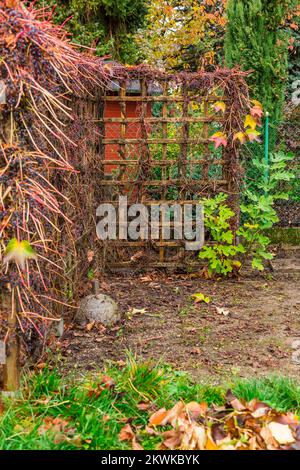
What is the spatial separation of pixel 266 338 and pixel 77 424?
2201mm

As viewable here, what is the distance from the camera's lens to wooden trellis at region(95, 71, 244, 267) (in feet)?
22.1

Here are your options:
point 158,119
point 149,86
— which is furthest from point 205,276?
point 149,86

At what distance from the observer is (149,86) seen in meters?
7.02

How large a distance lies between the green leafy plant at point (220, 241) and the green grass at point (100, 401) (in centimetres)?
321

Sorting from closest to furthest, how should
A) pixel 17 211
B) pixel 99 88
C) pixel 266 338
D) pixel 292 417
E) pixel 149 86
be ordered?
pixel 292 417, pixel 17 211, pixel 266 338, pixel 99 88, pixel 149 86

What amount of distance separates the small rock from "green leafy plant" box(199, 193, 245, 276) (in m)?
1.94

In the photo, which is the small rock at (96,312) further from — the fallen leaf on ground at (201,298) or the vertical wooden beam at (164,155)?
the vertical wooden beam at (164,155)

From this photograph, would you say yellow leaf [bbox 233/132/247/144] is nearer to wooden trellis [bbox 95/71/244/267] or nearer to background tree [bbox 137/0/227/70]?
wooden trellis [bbox 95/71/244/267]

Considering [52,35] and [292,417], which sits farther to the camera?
[52,35]

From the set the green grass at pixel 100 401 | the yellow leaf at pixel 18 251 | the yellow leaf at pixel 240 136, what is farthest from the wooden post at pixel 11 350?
the yellow leaf at pixel 240 136

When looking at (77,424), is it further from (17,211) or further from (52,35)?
(52,35)

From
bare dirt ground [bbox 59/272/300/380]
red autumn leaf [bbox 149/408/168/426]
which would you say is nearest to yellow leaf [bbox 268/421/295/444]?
red autumn leaf [bbox 149/408/168/426]

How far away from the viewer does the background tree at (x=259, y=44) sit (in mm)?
7820

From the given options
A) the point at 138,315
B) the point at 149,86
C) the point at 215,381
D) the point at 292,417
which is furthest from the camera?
the point at 149,86
